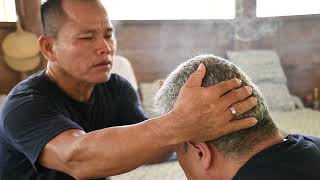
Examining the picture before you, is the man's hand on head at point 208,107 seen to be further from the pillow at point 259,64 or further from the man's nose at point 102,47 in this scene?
the pillow at point 259,64

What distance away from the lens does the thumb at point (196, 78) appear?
2.85 feet

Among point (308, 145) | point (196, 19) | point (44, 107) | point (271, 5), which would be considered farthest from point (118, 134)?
point (271, 5)

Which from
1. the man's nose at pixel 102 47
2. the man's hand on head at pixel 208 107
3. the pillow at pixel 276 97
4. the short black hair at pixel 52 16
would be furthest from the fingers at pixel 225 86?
the pillow at pixel 276 97

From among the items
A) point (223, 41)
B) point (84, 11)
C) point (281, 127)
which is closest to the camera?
point (84, 11)

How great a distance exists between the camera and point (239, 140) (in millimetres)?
904

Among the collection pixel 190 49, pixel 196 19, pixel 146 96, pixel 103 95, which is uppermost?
pixel 103 95

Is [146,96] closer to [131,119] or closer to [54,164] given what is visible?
[131,119]

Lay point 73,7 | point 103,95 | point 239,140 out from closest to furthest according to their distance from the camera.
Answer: point 239,140 < point 73,7 < point 103,95

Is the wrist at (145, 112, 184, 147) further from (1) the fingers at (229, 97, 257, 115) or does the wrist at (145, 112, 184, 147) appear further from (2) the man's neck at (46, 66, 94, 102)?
(2) the man's neck at (46, 66, 94, 102)

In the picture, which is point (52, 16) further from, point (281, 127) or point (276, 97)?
point (276, 97)

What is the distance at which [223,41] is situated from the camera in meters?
3.98

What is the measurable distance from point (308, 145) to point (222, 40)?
3.08m

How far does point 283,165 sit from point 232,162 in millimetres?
112

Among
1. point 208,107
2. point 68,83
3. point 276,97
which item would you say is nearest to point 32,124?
point 68,83
